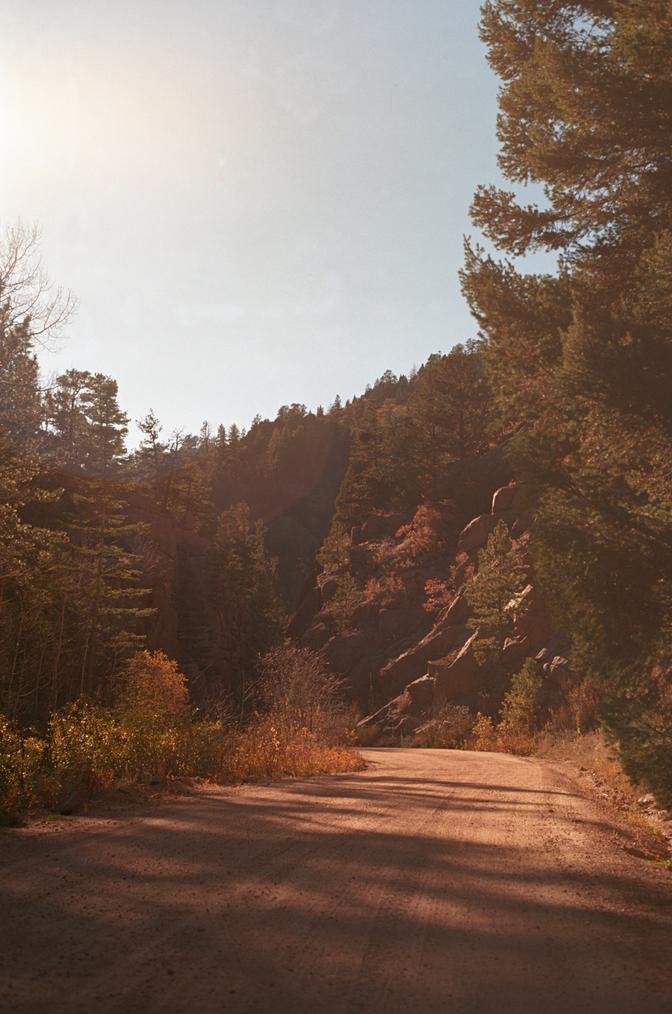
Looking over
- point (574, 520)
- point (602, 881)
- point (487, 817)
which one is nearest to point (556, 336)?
point (574, 520)

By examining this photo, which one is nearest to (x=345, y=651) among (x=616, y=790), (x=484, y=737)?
(x=484, y=737)

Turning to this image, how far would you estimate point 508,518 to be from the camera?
43.2m

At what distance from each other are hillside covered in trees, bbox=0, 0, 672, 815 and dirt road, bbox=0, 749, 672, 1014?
269 centimetres

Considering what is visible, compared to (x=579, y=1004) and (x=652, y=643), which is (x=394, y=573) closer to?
(x=652, y=643)

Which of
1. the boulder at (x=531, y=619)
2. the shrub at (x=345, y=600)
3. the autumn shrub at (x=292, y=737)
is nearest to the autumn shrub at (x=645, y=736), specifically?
the autumn shrub at (x=292, y=737)

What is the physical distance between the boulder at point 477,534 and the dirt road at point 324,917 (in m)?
38.0

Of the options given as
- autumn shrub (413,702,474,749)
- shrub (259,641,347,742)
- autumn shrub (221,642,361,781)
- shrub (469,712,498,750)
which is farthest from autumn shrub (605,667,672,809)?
autumn shrub (413,702,474,749)

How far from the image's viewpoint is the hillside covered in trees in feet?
29.3

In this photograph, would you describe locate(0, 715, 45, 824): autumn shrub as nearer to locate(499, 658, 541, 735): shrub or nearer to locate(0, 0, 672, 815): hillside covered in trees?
locate(0, 0, 672, 815): hillside covered in trees

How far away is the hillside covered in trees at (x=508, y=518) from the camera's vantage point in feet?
29.3

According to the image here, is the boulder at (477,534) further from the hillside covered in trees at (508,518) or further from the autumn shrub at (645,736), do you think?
the autumn shrub at (645,736)

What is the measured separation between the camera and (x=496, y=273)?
1191 centimetres

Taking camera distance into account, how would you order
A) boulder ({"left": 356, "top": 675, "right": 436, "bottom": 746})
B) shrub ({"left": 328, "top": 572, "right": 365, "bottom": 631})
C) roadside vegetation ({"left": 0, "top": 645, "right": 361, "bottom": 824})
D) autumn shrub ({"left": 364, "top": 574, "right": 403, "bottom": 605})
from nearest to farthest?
roadside vegetation ({"left": 0, "top": 645, "right": 361, "bottom": 824}) → boulder ({"left": 356, "top": 675, "right": 436, "bottom": 746}) → autumn shrub ({"left": 364, "top": 574, "right": 403, "bottom": 605}) → shrub ({"left": 328, "top": 572, "right": 365, "bottom": 631})

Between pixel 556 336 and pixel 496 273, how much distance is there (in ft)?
5.56
